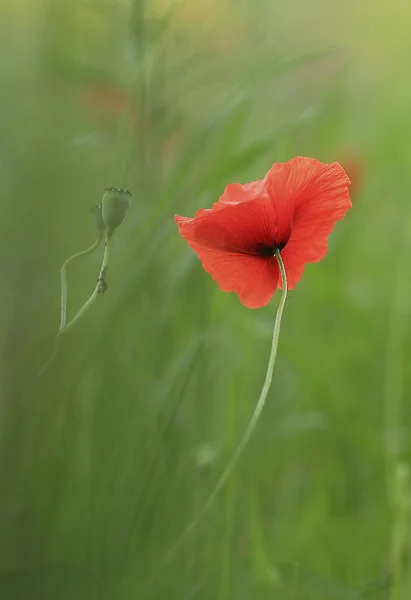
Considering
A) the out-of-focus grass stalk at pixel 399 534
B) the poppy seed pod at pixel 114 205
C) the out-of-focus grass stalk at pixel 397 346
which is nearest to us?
the poppy seed pod at pixel 114 205

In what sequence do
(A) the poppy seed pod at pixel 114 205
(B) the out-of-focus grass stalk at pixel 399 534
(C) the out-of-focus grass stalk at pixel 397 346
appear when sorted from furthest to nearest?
(C) the out-of-focus grass stalk at pixel 397 346
(B) the out-of-focus grass stalk at pixel 399 534
(A) the poppy seed pod at pixel 114 205

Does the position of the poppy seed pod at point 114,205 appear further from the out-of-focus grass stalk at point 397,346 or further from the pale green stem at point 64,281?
the out-of-focus grass stalk at point 397,346

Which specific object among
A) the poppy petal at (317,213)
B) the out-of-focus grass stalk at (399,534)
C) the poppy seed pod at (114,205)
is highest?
the poppy petal at (317,213)

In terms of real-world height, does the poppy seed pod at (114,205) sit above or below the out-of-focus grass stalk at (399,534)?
above

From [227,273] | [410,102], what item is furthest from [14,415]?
[410,102]

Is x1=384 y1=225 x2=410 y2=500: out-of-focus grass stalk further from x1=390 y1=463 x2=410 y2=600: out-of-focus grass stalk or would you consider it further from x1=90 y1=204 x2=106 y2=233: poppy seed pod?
x1=90 y1=204 x2=106 y2=233: poppy seed pod

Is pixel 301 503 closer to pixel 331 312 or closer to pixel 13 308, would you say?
pixel 331 312

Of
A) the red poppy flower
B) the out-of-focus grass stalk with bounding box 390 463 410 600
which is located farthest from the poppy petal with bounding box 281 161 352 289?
the out-of-focus grass stalk with bounding box 390 463 410 600

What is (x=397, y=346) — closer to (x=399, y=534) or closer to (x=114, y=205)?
(x=399, y=534)

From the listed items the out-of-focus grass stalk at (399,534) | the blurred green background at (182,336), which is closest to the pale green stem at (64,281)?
the blurred green background at (182,336)
